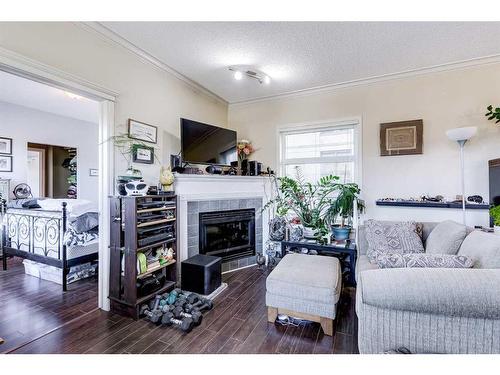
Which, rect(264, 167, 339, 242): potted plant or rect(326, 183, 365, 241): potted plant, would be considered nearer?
rect(326, 183, 365, 241): potted plant

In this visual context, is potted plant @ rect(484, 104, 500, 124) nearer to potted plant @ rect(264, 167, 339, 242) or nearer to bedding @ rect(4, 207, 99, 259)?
potted plant @ rect(264, 167, 339, 242)

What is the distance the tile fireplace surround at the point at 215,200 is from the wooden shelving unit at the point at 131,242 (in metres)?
0.42

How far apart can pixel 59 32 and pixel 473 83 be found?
13.2 feet

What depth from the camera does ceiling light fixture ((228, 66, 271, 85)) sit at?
276 cm

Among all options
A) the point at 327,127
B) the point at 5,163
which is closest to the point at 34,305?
the point at 5,163

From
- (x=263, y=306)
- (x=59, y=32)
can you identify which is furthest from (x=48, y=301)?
(x=59, y=32)

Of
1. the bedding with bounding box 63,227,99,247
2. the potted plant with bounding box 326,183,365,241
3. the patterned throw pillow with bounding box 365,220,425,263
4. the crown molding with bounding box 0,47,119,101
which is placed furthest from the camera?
the potted plant with bounding box 326,183,365,241

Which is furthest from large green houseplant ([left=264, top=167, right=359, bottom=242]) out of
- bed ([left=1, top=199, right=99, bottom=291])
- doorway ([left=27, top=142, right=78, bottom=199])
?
doorway ([left=27, top=142, right=78, bottom=199])

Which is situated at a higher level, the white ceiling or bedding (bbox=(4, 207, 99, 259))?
the white ceiling

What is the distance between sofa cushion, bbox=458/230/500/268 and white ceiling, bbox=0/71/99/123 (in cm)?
422

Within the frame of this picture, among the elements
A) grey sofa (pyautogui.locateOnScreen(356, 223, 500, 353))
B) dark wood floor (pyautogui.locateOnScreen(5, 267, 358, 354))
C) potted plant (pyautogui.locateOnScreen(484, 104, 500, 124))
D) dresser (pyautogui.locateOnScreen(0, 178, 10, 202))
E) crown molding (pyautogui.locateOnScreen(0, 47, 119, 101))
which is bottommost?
dark wood floor (pyautogui.locateOnScreen(5, 267, 358, 354))

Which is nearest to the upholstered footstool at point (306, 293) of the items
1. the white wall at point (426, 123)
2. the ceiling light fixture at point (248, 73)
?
the white wall at point (426, 123)

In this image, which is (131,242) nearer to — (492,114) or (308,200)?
(308,200)

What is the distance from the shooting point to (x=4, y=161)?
12.4 ft
